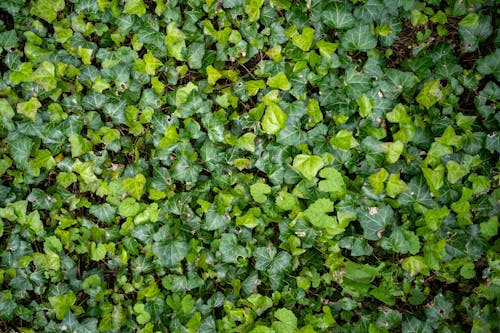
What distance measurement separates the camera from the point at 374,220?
1.94m

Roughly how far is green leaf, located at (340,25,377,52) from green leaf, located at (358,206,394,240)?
85 centimetres

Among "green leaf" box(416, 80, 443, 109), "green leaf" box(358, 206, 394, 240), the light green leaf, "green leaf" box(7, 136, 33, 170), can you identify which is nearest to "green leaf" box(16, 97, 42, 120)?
"green leaf" box(7, 136, 33, 170)

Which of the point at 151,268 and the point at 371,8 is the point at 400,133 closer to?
the point at 371,8

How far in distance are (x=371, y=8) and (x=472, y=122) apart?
0.79 meters

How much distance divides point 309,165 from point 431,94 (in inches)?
29.2

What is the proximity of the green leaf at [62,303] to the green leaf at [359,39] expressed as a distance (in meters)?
2.00

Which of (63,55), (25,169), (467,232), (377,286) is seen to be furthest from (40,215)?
(467,232)

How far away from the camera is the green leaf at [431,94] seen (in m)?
2.01

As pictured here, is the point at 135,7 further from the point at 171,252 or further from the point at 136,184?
the point at 171,252

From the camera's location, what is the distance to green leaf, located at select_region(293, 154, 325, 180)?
1.97m

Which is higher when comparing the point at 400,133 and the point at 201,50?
the point at 201,50

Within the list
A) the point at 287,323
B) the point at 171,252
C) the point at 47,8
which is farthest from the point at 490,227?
the point at 47,8

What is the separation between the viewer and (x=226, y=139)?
209 centimetres

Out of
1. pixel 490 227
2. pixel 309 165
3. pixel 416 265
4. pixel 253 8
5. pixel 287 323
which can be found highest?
pixel 253 8
